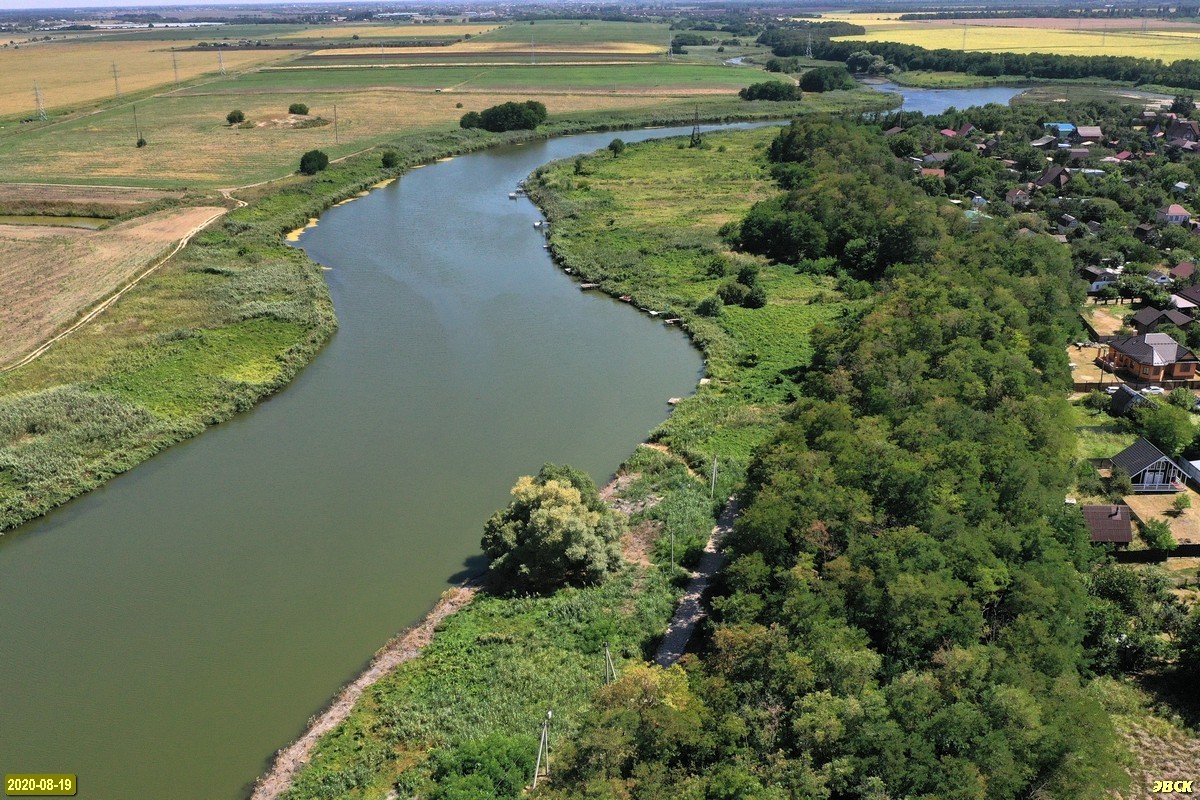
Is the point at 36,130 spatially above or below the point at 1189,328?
above

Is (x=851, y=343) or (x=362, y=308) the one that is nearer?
(x=851, y=343)

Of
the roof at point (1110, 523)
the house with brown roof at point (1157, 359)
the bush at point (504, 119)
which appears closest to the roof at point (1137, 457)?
the roof at point (1110, 523)

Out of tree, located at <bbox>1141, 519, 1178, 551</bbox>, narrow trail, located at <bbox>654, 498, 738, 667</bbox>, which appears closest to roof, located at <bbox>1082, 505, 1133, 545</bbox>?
tree, located at <bbox>1141, 519, 1178, 551</bbox>

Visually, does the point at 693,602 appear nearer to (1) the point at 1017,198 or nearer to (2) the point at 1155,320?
(2) the point at 1155,320

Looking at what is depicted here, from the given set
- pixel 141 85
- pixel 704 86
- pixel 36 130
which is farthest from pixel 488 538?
pixel 141 85

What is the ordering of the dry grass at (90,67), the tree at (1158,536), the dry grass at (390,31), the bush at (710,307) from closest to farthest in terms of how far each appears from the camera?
the tree at (1158,536)
the bush at (710,307)
the dry grass at (90,67)
the dry grass at (390,31)

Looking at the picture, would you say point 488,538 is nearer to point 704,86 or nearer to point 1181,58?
point 704,86

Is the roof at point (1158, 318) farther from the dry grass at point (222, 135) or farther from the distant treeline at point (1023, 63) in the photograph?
the distant treeline at point (1023, 63)
